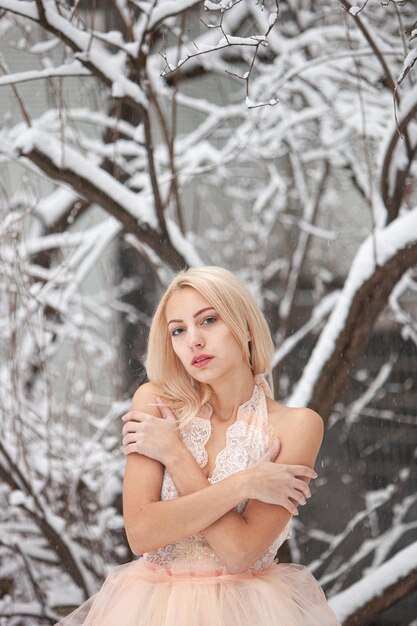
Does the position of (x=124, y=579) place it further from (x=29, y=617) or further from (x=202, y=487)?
(x=29, y=617)

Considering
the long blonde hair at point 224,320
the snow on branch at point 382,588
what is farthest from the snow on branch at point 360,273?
the long blonde hair at point 224,320

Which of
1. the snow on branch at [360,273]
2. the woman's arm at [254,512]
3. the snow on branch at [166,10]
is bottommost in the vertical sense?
the woman's arm at [254,512]

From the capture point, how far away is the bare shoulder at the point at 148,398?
1314mm

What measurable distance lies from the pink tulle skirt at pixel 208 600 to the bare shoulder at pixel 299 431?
208mm

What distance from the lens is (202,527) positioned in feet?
3.80

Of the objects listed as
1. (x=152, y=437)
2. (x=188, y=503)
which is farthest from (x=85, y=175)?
(x=188, y=503)

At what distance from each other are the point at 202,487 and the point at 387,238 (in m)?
1.02

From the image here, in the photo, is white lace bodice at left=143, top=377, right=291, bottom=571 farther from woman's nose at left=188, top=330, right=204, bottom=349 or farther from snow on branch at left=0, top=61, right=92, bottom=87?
snow on branch at left=0, top=61, right=92, bottom=87

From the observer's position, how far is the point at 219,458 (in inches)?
50.3

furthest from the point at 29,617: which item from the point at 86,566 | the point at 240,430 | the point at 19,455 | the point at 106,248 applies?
the point at 240,430

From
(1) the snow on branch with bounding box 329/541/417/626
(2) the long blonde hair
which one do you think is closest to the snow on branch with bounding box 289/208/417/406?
(1) the snow on branch with bounding box 329/541/417/626

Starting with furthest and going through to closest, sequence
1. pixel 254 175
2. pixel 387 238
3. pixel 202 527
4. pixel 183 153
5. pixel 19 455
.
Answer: pixel 254 175 → pixel 183 153 → pixel 19 455 → pixel 387 238 → pixel 202 527

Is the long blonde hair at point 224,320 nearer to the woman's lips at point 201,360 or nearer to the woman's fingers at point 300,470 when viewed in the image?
the woman's lips at point 201,360

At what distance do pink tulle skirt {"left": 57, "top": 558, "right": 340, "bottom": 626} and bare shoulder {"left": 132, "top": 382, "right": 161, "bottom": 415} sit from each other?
0.81 ft
